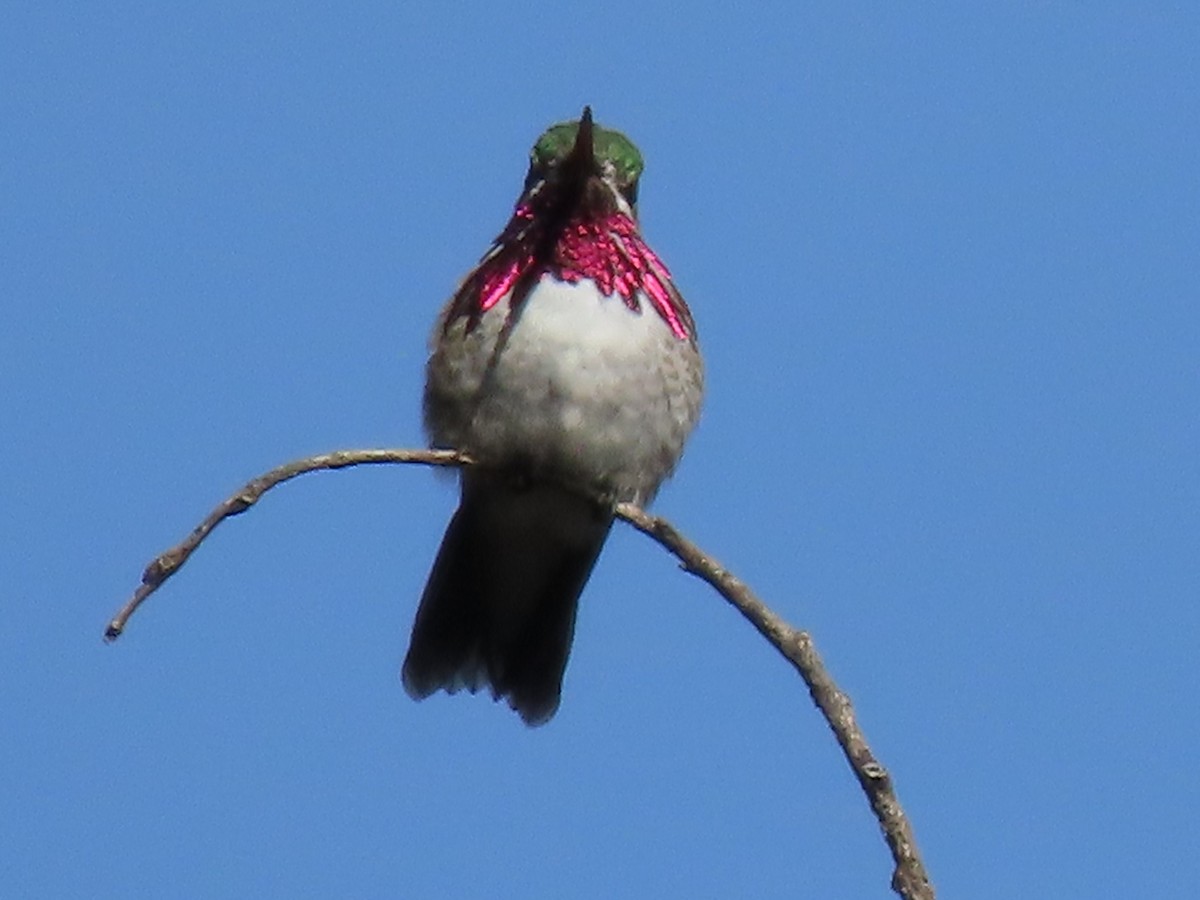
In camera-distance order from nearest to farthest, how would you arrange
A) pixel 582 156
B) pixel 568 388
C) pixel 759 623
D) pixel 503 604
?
1. pixel 759 623
2. pixel 568 388
3. pixel 582 156
4. pixel 503 604

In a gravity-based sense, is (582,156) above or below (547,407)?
above

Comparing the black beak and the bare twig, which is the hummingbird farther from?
the bare twig

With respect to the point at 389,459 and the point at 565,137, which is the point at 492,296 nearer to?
the point at 565,137

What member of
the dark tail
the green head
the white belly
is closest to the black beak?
the green head

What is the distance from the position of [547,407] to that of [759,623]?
1938 mm

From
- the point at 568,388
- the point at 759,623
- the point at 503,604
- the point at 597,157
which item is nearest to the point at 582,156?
the point at 597,157

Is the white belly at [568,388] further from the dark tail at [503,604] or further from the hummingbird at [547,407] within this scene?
the dark tail at [503,604]

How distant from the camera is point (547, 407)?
6289 mm

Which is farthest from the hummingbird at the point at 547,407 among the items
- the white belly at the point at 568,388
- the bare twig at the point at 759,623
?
the bare twig at the point at 759,623

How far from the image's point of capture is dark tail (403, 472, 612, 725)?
6.99 metres

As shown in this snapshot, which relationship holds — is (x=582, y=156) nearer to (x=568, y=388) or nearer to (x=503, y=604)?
(x=568, y=388)

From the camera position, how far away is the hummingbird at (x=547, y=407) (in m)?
6.32

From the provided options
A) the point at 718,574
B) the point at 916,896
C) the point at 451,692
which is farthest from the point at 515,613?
the point at 916,896

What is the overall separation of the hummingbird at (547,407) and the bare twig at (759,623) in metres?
0.75
